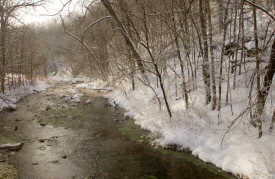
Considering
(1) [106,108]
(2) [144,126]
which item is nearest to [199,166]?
(2) [144,126]

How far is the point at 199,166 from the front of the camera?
6.83 metres

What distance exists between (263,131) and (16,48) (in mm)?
20850

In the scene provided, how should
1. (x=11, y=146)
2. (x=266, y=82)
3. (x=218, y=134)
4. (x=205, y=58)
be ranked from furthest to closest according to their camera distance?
(x=205, y=58), (x=11, y=146), (x=218, y=134), (x=266, y=82)

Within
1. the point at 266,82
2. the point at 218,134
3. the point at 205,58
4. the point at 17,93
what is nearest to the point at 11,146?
the point at 218,134

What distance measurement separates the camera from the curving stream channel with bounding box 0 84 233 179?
6.67 m

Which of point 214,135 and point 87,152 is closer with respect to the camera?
point 214,135

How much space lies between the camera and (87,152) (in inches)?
324

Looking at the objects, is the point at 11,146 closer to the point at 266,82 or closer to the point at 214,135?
the point at 214,135

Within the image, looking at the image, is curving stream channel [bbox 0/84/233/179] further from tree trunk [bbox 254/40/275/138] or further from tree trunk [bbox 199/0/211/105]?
tree trunk [bbox 199/0/211/105]

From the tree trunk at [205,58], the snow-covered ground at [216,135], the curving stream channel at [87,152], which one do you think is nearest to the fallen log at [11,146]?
the curving stream channel at [87,152]

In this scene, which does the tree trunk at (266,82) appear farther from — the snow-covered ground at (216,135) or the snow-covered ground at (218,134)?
the snow-covered ground at (216,135)

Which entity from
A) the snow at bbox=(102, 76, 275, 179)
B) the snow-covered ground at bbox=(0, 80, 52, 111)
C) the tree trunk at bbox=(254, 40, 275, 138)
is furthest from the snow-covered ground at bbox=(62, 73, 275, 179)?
the snow-covered ground at bbox=(0, 80, 52, 111)

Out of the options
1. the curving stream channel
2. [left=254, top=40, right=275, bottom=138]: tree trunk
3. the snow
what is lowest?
the curving stream channel

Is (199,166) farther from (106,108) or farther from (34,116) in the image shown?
(34,116)
